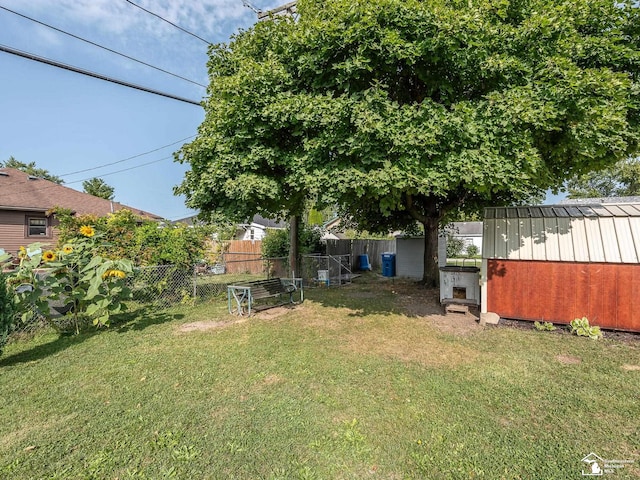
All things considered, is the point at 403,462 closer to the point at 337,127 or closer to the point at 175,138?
the point at 337,127

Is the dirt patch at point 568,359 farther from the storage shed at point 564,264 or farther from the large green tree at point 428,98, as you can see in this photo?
the large green tree at point 428,98

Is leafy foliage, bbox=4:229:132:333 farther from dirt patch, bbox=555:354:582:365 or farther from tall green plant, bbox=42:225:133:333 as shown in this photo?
dirt patch, bbox=555:354:582:365

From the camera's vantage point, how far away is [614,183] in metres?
30.4

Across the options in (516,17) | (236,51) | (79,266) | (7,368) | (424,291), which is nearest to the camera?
(7,368)

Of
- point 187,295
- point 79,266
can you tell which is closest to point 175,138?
point 187,295

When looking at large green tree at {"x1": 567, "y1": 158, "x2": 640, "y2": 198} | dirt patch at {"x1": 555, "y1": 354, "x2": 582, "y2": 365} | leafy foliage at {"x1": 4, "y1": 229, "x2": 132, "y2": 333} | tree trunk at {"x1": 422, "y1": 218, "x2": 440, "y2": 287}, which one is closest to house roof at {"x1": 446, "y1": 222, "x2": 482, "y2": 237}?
large green tree at {"x1": 567, "y1": 158, "x2": 640, "y2": 198}

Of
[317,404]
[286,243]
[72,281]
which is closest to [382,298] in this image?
[286,243]

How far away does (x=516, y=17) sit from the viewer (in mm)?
5215

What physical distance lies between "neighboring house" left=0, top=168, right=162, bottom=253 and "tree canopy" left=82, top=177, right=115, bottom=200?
→ 713 inches

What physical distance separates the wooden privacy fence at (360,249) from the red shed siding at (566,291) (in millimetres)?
8251

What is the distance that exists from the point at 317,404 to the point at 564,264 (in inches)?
217

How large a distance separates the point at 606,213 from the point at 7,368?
1033 cm

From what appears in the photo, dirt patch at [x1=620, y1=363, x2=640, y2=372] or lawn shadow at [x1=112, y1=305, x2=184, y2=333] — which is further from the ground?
lawn shadow at [x1=112, y1=305, x2=184, y2=333]

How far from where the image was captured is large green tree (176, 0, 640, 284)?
454 cm
